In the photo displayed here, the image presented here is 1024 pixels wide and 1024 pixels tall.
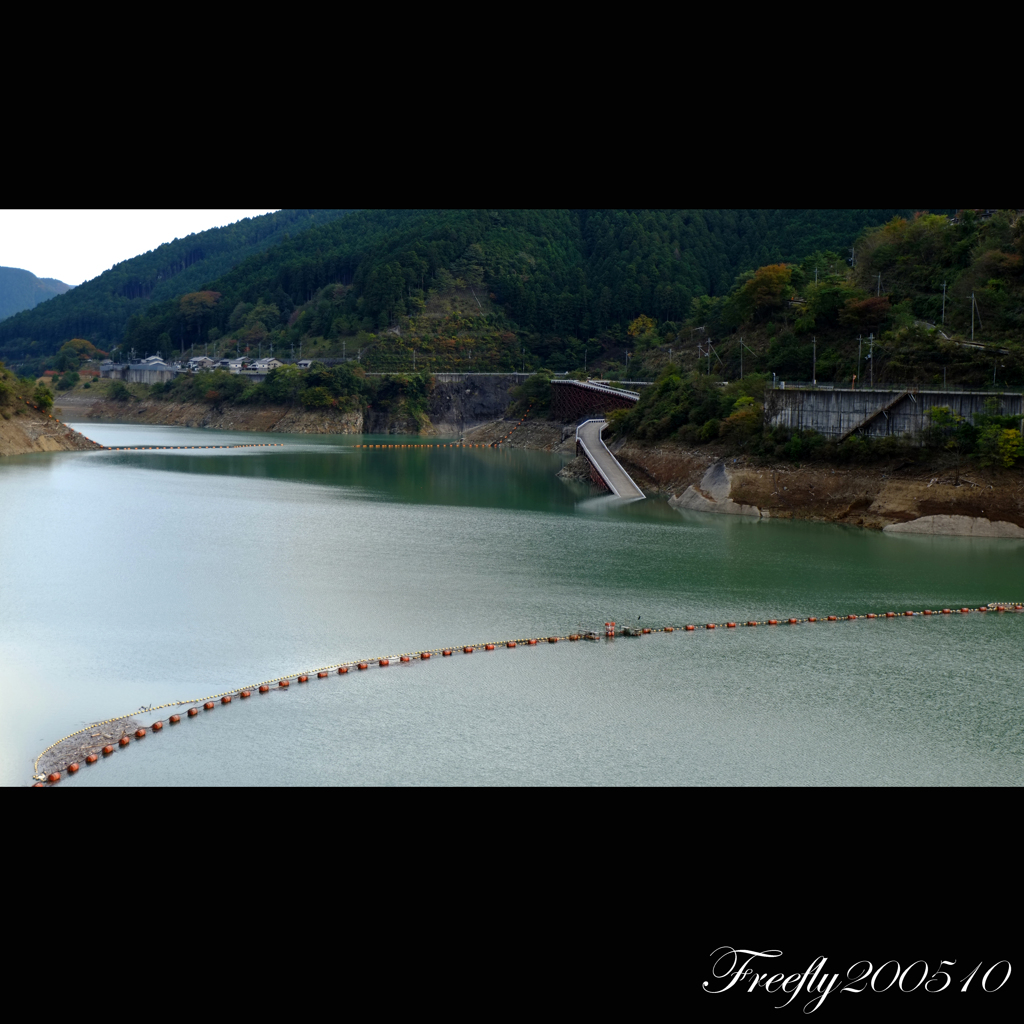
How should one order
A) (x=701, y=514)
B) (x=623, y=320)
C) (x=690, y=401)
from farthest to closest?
(x=623, y=320) < (x=690, y=401) < (x=701, y=514)

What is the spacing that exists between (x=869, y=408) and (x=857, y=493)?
7.69ft

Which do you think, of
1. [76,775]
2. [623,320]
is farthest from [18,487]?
[623,320]

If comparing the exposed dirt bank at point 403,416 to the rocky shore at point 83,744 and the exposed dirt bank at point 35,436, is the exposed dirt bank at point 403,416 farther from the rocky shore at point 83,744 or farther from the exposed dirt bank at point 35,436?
the rocky shore at point 83,744

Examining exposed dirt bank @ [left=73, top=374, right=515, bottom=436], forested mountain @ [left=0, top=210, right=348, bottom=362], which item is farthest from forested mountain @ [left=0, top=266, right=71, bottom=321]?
exposed dirt bank @ [left=73, top=374, right=515, bottom=436]

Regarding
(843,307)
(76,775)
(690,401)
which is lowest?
(76,775)

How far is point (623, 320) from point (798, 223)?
13.5 m

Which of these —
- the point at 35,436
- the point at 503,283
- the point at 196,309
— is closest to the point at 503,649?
the point at 35,436

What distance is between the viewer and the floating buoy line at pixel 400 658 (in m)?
10.4

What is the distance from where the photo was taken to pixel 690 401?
3359 centimetres

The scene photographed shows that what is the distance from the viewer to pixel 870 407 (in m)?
26.9

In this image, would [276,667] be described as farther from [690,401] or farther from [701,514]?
[690,401]

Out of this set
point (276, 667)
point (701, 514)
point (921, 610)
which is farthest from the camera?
point (701, 514)

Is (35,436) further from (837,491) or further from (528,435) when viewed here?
(837,491)

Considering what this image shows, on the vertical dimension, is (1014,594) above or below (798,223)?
below
